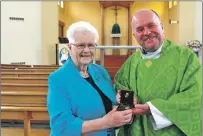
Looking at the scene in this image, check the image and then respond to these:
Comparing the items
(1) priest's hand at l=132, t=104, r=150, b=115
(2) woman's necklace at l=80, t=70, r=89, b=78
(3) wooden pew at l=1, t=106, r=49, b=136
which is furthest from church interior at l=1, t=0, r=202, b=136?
(1) priest's hand at l=132, t=104, r=150, b=115

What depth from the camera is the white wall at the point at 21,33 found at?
917 cm

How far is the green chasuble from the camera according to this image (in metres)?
1.27

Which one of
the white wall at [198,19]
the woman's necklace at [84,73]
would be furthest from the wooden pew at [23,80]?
the white wall at [198,19]

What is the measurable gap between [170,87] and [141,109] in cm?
18

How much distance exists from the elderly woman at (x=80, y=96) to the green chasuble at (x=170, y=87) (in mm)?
122

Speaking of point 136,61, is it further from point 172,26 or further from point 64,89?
point 172,26

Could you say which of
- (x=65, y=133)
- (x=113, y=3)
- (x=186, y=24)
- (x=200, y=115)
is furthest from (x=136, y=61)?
(x=113, y=3)

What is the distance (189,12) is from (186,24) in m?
0.46

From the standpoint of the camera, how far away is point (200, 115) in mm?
1298

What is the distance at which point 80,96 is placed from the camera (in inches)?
51.2

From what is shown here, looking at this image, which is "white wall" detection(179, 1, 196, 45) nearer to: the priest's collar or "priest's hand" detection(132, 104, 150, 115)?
the priest's collar

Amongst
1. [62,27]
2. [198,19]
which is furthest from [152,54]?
[62,27]

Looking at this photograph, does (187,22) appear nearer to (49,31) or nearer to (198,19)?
(198,19)

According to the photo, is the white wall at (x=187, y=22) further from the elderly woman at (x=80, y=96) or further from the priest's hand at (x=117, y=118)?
the priest's hand at (x=117, y=118)
